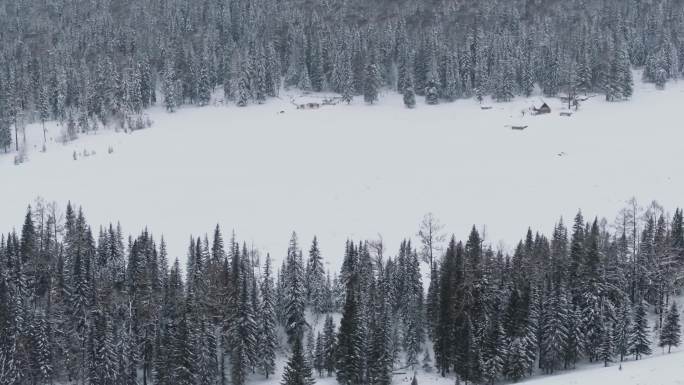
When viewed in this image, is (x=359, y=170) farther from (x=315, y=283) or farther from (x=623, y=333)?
(x=623, y=333)

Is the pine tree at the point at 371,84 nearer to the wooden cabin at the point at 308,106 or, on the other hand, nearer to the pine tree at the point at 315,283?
the wooden cabin at the point at 308,106

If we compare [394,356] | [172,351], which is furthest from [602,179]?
[172,351]

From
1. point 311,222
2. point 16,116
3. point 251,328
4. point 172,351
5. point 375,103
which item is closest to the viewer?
point 172,351

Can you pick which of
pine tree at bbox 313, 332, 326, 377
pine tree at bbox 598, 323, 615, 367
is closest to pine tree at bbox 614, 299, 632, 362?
pine tree at bbox 598, 323, 615, 367

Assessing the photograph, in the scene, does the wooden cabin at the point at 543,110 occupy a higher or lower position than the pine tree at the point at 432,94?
lower

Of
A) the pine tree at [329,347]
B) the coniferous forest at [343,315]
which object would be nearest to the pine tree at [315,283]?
the coniferous forest at [343,315]

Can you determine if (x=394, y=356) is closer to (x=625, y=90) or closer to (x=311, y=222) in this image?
(x=311, y=222)

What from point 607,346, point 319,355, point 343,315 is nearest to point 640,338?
point 607,346

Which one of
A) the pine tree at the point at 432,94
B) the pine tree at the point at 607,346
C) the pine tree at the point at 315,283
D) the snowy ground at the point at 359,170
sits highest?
the pine tree at the point at 432,94
